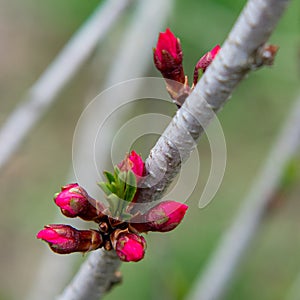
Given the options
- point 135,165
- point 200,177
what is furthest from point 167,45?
point 200,177

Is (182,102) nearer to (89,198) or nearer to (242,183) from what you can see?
(89,198)

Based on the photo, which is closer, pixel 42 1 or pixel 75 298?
pixel 75 298

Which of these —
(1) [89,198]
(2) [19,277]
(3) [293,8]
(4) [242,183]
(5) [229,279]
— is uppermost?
(3) [293,8]

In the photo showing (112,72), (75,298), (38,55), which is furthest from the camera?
(38,55)

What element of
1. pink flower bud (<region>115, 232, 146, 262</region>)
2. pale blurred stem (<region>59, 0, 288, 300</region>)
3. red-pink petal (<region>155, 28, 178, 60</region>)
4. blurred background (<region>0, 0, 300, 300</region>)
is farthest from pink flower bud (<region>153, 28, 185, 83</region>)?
blurred background (<region>0, 0, 300, 300</region>)

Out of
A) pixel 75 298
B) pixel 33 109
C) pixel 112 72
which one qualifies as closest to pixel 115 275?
pixel 75 298

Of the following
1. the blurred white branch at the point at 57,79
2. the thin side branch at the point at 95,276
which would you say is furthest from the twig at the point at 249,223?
the thin side branch at the point at 95,276

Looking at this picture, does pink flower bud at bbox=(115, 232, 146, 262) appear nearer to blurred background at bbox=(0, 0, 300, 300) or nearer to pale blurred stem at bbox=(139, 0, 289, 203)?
pale blurred stem at bbox=(139, 0, 289, 203)
